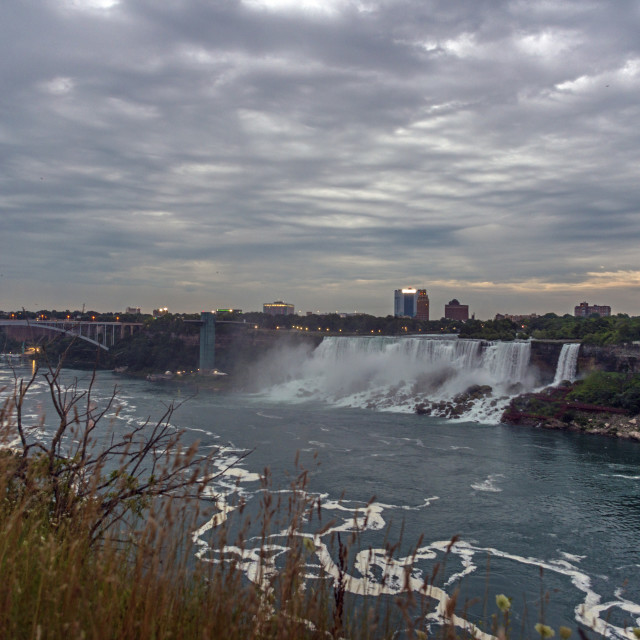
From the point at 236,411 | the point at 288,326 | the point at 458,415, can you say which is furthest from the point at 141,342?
the point at 458,415

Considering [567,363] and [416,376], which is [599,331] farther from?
[416,376]

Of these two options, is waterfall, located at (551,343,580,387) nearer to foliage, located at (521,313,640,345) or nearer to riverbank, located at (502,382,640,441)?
foliage, located at (521,313,640,345)

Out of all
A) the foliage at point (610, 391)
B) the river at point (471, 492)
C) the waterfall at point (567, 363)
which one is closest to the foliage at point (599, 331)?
the waterfall at point (567, 363)

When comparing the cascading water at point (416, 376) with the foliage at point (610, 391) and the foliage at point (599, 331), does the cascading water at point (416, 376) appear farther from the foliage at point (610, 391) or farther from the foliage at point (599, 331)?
the foliage at point (599, 331)

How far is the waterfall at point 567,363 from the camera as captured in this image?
3859 cm

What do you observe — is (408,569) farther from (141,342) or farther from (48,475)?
(141,342)

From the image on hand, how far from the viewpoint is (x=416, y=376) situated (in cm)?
4606

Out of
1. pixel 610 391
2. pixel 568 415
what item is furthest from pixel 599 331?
pixel 568 415

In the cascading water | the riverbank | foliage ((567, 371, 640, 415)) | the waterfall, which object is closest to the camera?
the riverbank

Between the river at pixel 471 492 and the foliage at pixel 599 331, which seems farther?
the foliage at pixel 599 331

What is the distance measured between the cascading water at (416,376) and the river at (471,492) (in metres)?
3.12

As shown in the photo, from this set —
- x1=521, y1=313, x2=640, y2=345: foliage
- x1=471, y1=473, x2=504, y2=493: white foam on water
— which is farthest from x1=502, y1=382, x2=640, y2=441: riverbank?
x1=471, y1=473, x2=504, y2=493: white foam on water

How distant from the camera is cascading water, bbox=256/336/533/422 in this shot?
38438 mm

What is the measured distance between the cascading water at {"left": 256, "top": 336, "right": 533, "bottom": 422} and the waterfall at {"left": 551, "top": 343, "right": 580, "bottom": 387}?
202 cm
